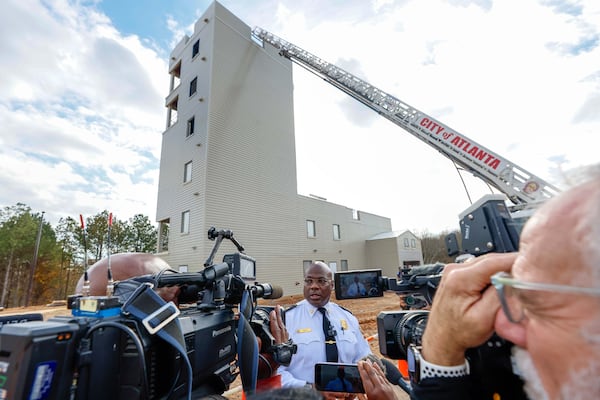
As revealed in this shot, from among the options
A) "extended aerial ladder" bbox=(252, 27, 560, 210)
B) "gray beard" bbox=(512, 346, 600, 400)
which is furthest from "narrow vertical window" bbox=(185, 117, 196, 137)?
"gray beard" bbox=(512, 346, 600, 400)

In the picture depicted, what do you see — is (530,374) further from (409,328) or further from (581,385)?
(409,328)

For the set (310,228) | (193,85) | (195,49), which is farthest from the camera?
(310,228)

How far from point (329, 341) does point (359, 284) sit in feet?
2.78

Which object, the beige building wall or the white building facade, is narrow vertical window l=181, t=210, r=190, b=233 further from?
the beige building wall

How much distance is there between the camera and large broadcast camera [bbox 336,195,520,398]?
1.16 meters

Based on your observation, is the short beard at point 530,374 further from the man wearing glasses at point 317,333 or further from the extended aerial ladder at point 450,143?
the extended aerial ladder at point 450,143

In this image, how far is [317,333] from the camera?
3195 millimetres

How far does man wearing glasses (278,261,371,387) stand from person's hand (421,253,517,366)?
2.07 meters

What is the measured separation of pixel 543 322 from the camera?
0.77m

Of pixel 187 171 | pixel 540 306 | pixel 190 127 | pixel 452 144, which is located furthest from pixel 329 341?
pixel 190 127

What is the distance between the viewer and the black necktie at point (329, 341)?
3029 mm

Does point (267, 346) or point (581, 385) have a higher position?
point (581, 385)

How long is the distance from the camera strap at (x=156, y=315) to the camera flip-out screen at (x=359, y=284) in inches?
73.1

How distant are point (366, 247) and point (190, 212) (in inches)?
763
